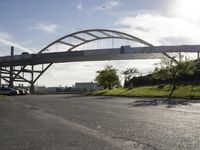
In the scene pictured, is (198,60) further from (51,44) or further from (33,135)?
(33,135)

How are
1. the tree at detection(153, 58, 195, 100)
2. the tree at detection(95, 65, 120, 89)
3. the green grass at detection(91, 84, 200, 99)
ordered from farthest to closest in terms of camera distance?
the tree at detection(95, 65, 120, 89) → the tree at detection(153, 58, 195, 100) → the green grass at detection(91, 84, 200, 99)

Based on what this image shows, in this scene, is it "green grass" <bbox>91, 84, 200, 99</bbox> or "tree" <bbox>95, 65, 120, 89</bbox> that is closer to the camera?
"green grass" <bbox>91, 84, 200, 99</bbox>

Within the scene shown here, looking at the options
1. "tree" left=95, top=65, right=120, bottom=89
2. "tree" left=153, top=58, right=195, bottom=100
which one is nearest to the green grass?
"tree" left=153, top=58, right=195, bottom=100

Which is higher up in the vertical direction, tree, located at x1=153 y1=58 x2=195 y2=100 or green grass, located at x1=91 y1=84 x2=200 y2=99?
tree, located at x1=153 y1=58 x2=195 y2=100

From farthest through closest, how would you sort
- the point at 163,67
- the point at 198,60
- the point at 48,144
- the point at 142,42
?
the point at 142,42
the point at 198,60
the point at 163,67
the point at 48,144

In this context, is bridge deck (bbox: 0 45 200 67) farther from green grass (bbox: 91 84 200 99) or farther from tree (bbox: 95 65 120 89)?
green grass (bbox: 91 84 200 99)

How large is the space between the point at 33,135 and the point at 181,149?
4.21 m

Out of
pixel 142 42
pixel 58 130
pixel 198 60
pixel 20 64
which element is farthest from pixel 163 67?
pixel 20 64

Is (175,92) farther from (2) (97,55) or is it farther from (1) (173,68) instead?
(2) (97,55)

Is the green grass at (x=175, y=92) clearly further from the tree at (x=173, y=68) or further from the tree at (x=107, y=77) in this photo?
the tree at (x=107, y=77)

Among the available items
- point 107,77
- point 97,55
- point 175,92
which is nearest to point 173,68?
point 175,92

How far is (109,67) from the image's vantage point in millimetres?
87375

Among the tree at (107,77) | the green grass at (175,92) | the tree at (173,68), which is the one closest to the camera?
the green grass at (175,92)

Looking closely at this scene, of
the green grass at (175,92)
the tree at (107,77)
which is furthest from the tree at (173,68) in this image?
the tree at (107,77)
